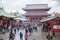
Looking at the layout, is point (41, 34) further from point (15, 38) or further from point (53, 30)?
point (15, 38)

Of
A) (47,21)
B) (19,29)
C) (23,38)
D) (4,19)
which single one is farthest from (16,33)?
(47,21)

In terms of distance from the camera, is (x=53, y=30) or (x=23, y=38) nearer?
(x=23, y=38)

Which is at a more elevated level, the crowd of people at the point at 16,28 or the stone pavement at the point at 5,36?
the crowd of people at the point at 16,28

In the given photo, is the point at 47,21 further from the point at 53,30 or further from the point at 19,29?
the point at 19,29

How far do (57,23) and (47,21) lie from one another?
14.1 inches

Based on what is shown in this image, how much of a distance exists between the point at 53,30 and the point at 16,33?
3.39 feet

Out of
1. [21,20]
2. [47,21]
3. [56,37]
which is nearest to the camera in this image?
[56,37]

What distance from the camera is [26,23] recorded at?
15.1ft

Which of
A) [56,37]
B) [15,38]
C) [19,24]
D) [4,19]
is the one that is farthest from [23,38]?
[4,19]

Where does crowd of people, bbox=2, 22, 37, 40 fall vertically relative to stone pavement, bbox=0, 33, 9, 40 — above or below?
above

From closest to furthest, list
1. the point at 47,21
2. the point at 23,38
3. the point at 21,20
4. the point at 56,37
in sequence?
the point at 23,38, the point at 56,37, the point at 21,20, the point at 47,21

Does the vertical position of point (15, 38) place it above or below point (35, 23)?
below

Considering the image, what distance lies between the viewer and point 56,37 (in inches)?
171

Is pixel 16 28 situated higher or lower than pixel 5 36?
higher
